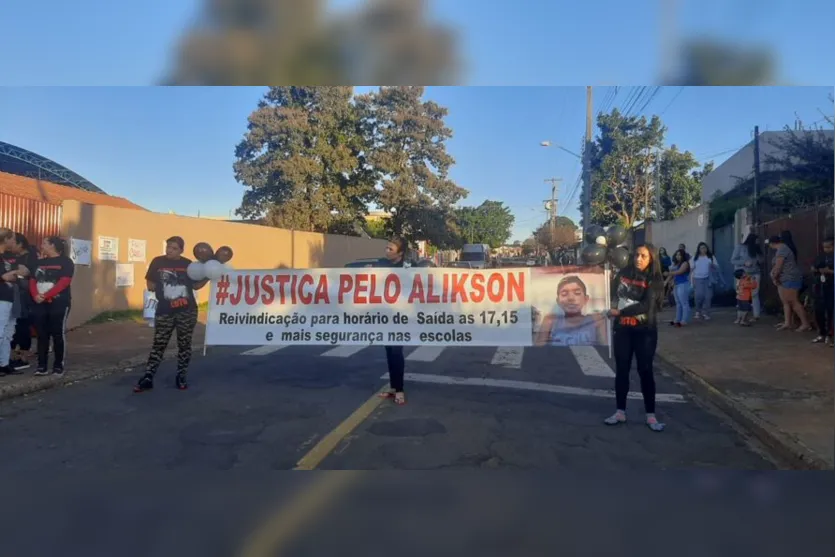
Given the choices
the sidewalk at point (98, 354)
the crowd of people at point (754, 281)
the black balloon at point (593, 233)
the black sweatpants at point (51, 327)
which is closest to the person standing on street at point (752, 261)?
the crowd of people at point (754, 281)

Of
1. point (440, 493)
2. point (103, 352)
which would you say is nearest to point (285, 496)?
point (440, 493)

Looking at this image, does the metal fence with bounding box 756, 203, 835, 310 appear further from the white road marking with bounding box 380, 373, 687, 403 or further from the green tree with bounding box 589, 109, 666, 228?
the white road marking with bounding box 380, 373, 687, 403

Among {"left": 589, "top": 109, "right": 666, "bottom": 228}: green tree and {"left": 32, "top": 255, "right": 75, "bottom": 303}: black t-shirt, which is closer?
{"left": 589, "top": 109, "right": 666, "bottom": 228}: green tree

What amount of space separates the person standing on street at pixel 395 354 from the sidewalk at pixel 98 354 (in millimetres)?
1782

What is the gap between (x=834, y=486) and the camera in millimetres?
3678

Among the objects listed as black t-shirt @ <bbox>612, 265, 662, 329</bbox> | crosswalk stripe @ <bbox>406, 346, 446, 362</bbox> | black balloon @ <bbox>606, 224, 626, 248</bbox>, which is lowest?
crosswalk stripe @ <bbox>406, 346, 446, 362</bbox>

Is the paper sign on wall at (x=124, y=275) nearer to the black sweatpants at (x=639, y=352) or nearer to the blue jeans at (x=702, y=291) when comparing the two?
the black sweatpants at (x=639, y=352)

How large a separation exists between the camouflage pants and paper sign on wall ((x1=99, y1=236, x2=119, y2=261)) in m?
0.70

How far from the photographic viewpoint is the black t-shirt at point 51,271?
6617 mm

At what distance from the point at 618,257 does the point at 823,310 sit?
16.1 feet

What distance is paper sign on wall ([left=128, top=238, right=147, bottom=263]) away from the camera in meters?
5.45

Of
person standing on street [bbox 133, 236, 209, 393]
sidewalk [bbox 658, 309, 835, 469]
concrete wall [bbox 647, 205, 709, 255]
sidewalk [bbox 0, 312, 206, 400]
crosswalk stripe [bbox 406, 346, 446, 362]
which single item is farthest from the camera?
concrete wall [bbox 647, 205, 709, 255]

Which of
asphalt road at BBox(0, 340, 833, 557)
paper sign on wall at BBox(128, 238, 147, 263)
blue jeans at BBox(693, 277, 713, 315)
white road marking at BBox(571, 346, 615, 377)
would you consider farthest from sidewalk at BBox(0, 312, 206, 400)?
blue jeans at BBox(693, 277, 713, 315)

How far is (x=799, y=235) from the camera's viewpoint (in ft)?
28.3
